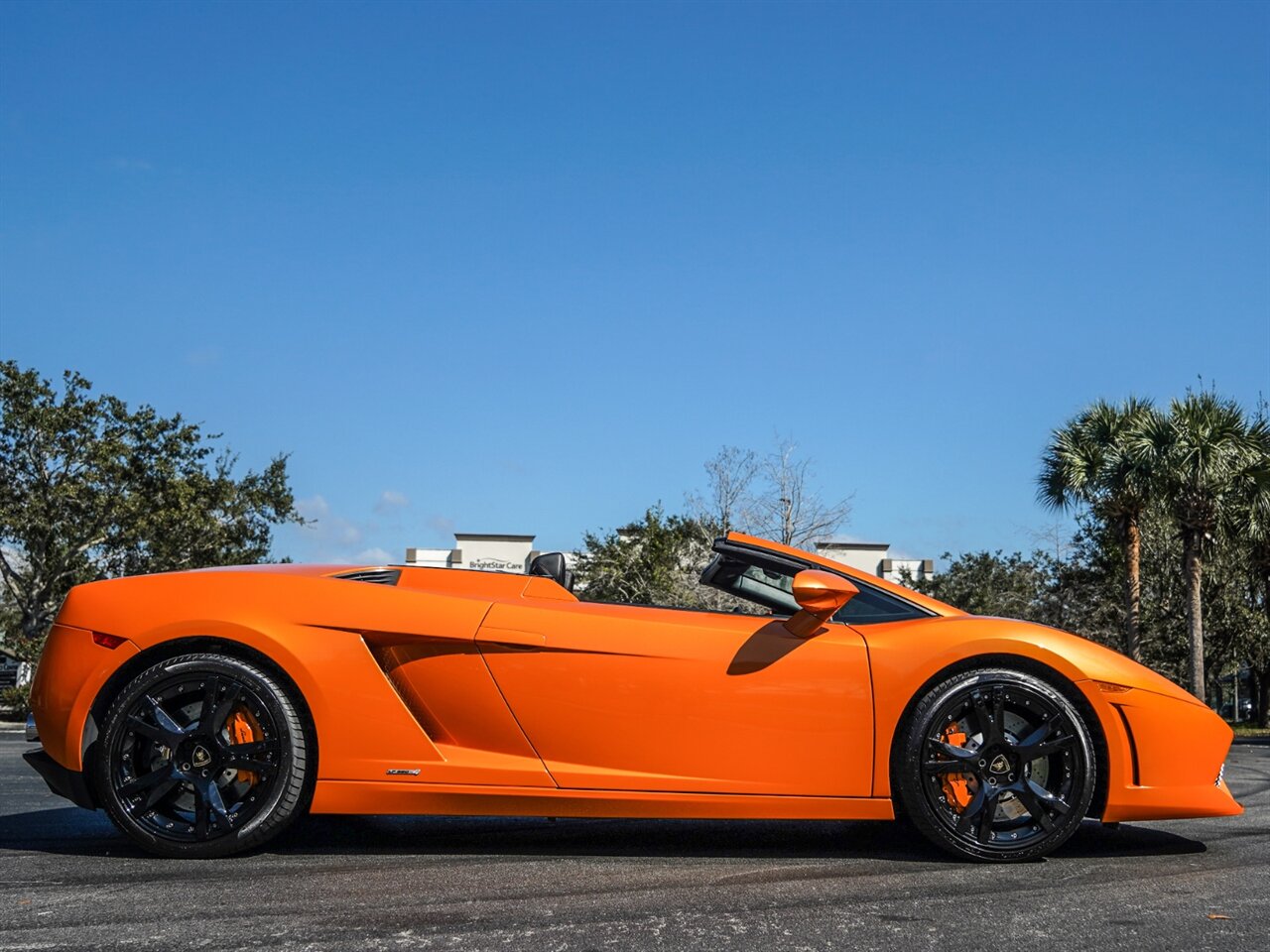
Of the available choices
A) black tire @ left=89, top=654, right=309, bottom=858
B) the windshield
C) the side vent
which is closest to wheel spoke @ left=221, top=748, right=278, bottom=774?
black tire @ left=89, top=654, right=309, bottom=858

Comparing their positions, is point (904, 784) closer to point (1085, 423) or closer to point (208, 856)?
point (208, 856)

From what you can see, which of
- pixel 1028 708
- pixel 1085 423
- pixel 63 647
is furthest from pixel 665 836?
pixel 1085 423

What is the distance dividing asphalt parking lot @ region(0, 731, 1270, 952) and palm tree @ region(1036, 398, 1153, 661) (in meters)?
20.3

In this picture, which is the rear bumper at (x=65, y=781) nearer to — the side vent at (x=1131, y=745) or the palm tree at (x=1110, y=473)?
the side vent at (x=1131, y=745)

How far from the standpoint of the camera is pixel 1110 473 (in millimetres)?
23781

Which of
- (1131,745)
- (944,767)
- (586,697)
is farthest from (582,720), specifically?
(1131,745)

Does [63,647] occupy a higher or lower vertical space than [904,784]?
higher

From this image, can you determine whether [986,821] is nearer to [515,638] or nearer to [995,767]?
[995,767]

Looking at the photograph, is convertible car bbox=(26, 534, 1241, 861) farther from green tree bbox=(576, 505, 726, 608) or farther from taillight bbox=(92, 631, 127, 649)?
green tree bbox=(576, 505, 726, 608)

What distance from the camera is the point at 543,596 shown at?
409cm

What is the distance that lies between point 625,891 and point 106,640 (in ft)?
6.66

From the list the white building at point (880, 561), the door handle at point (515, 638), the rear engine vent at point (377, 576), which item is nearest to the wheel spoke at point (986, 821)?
the door handle at point (515, 638)

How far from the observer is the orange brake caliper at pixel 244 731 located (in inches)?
151

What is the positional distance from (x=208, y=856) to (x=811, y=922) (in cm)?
206
